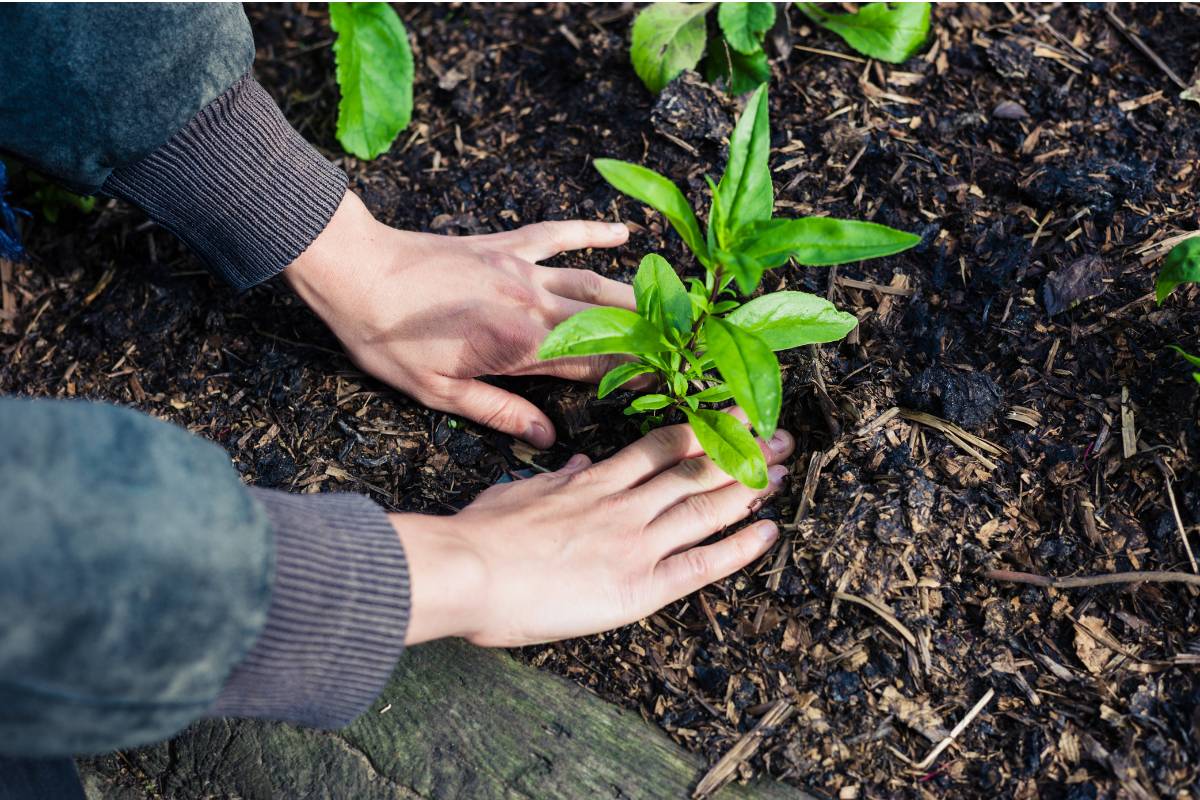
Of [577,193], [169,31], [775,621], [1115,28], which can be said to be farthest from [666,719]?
[1115,28]

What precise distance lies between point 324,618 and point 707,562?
812 mm

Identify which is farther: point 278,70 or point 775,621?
point 278,70

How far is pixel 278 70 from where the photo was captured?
2.96 meters

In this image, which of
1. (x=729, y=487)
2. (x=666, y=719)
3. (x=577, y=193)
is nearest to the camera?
(x=666, y=719)

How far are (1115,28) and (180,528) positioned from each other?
2.76 metres

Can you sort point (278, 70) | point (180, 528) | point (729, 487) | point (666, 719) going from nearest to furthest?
point (180, 528)
point (666, 719)
point (729, 487)
point (278, 70)

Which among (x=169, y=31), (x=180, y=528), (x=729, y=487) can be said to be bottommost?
(x=729, y=487)

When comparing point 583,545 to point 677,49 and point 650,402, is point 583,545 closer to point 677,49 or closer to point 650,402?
point 650,402

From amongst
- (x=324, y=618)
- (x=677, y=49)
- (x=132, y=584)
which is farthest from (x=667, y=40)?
(x=132, y=584)

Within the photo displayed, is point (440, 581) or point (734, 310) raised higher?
point (734, 310)

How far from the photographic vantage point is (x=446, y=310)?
2.23 meters

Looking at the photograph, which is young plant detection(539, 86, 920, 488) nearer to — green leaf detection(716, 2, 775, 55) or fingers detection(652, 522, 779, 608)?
fingers detection(652, 522, 779, 608)

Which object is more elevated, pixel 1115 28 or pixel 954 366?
pixel 1115 28

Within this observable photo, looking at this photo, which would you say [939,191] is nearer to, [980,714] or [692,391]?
[692,391]
